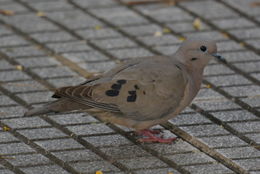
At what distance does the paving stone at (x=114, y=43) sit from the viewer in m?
7.64

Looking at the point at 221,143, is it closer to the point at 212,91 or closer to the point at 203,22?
the point at 212,91

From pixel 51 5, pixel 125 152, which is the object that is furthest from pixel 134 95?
pixel 51 5

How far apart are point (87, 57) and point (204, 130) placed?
1.73 metres

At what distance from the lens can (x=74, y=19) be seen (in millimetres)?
8211

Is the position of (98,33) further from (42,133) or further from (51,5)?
(42,133)

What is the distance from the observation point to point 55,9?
8.41m

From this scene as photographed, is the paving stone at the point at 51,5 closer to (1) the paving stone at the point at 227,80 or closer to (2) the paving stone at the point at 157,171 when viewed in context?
(1) the paving stone at the point at 227,80

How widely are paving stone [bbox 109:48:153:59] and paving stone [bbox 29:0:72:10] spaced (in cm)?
117

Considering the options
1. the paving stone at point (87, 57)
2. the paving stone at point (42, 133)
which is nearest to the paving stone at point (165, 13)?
the paving stone at point (87, 57)

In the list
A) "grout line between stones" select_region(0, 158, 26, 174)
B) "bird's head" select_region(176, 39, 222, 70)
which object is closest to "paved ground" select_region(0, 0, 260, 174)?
"grout line between stones" select_region(0, 158, 26, 174)

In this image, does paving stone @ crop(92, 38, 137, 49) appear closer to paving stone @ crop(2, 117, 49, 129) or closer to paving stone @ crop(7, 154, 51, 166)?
paving stone @ crop(2, 117, 49, 129)

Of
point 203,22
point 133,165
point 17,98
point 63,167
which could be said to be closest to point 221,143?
point 133,165

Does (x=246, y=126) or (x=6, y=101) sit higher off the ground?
(x=246, y=126)

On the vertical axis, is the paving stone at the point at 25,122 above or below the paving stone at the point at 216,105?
below
